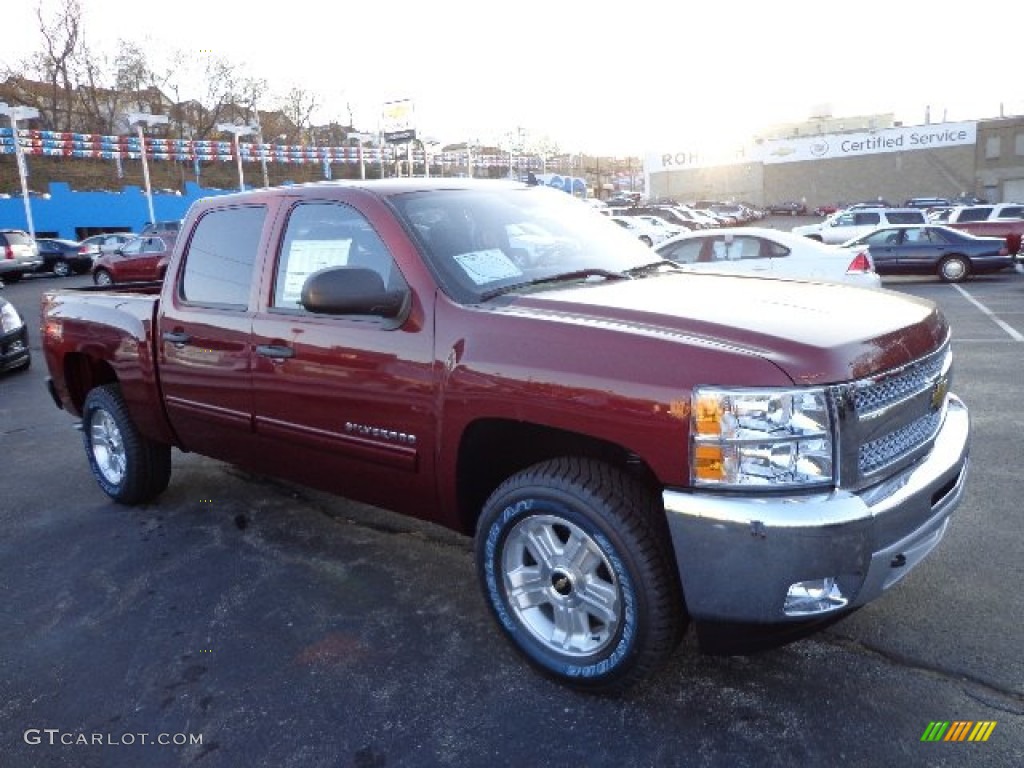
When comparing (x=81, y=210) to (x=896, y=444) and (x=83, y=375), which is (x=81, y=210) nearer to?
(x=83, y=375)

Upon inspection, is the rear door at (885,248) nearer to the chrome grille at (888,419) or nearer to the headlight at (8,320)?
the headlight at (8,320)

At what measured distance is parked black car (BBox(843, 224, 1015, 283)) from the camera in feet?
57.4

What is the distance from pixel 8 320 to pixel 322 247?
8429 millimetres

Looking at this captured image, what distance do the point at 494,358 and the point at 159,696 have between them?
1821 mm

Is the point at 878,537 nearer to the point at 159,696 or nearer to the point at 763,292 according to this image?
the point at 763,292

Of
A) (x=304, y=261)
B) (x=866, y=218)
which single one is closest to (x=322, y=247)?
(x=304, y=261)

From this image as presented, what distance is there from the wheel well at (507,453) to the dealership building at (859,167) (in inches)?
2561

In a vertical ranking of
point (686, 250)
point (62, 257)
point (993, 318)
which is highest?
point (686, 250)

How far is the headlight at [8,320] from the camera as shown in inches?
392

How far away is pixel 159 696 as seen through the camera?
10.0 feet

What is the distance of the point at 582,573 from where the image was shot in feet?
9.45

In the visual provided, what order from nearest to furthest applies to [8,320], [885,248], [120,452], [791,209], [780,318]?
1. [780,318]
2. [120,452]
3. [8,320]
4. [885,248]
5. [791,209]

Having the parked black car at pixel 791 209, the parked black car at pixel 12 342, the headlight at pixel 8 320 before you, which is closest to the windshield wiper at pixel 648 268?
the parked black car at pixel 12 342

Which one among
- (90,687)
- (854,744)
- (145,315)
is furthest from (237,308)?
(854,744)
